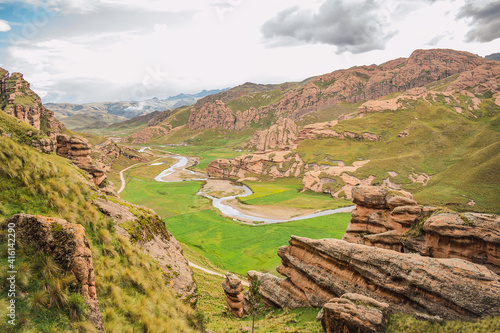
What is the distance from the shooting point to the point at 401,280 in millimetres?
18500

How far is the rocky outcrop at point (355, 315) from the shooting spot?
1589 cm

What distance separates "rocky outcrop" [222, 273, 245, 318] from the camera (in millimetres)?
26875

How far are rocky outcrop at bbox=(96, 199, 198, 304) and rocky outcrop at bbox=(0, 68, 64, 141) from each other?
114590 mm

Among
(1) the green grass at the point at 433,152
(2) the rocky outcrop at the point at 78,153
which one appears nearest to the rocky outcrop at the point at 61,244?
(2) the rocky outcrop at the point at 78,153

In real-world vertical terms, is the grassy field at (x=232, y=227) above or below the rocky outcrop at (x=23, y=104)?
below

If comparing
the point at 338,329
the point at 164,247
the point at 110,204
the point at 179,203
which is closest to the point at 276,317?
the point at 338,329

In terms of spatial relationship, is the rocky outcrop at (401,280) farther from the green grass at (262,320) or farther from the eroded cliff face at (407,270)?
the green grass at (262,320)

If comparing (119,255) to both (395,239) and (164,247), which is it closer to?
(164,247)

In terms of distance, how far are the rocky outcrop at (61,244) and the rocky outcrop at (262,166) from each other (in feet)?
426

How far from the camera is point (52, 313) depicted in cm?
783

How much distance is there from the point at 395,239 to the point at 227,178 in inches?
4864

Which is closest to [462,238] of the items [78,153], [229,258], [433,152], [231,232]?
[229,258]

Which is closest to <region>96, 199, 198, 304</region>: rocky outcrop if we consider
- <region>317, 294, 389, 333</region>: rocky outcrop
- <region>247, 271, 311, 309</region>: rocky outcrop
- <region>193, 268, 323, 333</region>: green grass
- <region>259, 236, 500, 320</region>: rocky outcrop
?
<region>193, 268, 323, 333</region>: green grass

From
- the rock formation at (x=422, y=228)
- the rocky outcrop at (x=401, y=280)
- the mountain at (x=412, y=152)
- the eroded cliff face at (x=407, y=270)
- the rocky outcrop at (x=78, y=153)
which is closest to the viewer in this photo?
the rocky outcrop at (x=401, y=280)
